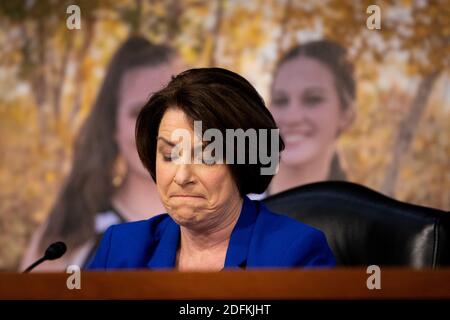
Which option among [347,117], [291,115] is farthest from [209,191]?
[347,117]

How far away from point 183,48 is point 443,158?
144cm

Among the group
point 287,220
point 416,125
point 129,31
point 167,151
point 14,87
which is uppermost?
point 129,31

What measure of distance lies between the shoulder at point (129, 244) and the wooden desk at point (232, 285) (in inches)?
18.7

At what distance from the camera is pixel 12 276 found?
118cm

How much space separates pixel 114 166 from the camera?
12.9 ft

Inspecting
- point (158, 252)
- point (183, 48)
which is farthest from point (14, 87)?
point (158, 252)

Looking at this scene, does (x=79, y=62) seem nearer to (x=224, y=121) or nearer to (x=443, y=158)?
(x=443, y=158)

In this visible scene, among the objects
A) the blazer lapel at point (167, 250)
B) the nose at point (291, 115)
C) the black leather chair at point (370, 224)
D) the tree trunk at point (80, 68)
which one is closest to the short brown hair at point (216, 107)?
the blazer lapel at point (167, 250)

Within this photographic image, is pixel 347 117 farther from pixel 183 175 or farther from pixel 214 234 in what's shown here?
pixel 183 175

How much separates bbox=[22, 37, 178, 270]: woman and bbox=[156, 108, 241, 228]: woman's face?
2.36 meters

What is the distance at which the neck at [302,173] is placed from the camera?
3.82 metres

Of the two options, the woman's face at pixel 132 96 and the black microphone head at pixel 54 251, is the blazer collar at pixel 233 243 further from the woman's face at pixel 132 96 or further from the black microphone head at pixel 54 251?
the woman's face at pixel 132 96

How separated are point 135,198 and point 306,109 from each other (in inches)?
38.3
